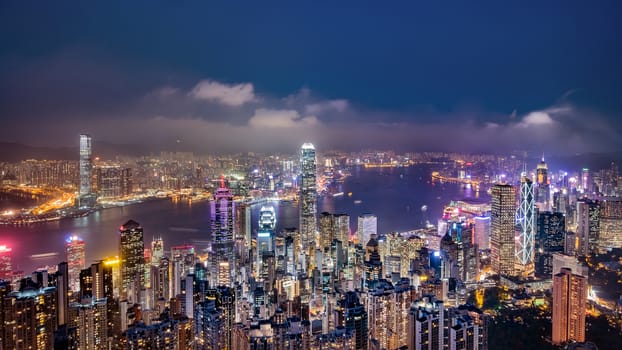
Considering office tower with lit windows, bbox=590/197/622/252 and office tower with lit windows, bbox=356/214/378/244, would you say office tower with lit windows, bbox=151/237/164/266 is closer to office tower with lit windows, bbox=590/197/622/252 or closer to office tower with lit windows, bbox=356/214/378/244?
office tower with lit windows, bbox=356/214/378/244

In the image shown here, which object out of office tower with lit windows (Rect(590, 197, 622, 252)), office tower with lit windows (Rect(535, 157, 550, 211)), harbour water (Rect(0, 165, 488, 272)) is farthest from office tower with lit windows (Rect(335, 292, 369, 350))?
office tower with lit windows (Rect(590, 197, 622, 252))

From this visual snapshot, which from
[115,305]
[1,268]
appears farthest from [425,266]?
[1,268]

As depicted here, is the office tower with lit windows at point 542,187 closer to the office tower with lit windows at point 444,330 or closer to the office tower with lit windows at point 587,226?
the office tower with lit windows at point 587,226

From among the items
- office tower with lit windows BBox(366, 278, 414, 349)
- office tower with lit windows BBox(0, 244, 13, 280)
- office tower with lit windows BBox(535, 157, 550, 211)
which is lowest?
office tower with lit windows BBox(366, 278, 414, 349)

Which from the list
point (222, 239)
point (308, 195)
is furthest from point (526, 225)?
point (222, 239)

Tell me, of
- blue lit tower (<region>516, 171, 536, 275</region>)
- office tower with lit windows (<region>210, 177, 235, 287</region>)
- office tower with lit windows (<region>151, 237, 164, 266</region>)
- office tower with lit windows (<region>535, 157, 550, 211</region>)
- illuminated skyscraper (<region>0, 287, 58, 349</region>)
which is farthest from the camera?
office tower with lit windows (<region>535, 157, 550, 211</region>)

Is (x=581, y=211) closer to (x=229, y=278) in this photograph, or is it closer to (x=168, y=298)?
(x=229, y=278)

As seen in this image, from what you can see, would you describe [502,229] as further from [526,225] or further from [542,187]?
[542,187]
